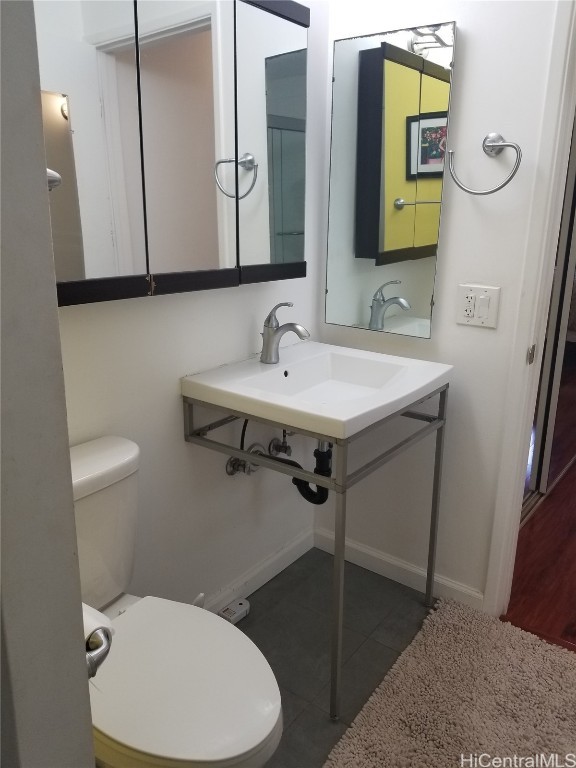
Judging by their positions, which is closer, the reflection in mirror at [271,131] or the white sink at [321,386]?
the white sink at [321,386]

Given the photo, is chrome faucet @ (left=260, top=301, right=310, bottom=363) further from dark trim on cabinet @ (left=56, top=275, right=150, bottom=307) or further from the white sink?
dark trim on cabinet @ (left=56, top=275, right=150, bottom=307)

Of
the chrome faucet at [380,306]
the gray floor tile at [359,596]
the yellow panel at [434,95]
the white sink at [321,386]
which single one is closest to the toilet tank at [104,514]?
the white sink at [321,386]

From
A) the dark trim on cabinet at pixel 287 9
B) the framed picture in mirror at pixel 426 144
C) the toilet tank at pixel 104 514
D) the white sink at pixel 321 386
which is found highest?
the dark trim on cabinet at pixel 287 9

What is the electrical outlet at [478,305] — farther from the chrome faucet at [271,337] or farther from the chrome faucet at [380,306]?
the chrome faucet at [271,337]

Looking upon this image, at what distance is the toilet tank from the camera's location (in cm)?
126

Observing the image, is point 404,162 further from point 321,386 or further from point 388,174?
point 321,386

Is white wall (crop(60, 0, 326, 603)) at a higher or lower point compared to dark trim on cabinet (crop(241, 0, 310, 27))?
lower

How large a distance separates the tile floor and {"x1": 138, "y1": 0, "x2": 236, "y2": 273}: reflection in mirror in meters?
1.22

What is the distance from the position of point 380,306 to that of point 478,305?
1.15ft

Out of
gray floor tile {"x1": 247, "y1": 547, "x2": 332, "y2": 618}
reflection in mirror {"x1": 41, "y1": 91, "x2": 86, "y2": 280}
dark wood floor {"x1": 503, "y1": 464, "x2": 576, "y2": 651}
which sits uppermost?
reflection in mirror {"x1": 41, "y1": 91, "x2": 86, "y2": 280}

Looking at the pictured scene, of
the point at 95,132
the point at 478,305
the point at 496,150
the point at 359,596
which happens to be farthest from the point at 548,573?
the point at 95,132

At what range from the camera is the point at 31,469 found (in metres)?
0.46

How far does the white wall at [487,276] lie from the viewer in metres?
1.59

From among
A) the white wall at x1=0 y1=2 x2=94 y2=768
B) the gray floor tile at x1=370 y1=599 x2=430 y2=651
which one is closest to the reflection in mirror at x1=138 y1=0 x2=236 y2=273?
the white wall at x1=0 y1=2 x2=94 y2=768
